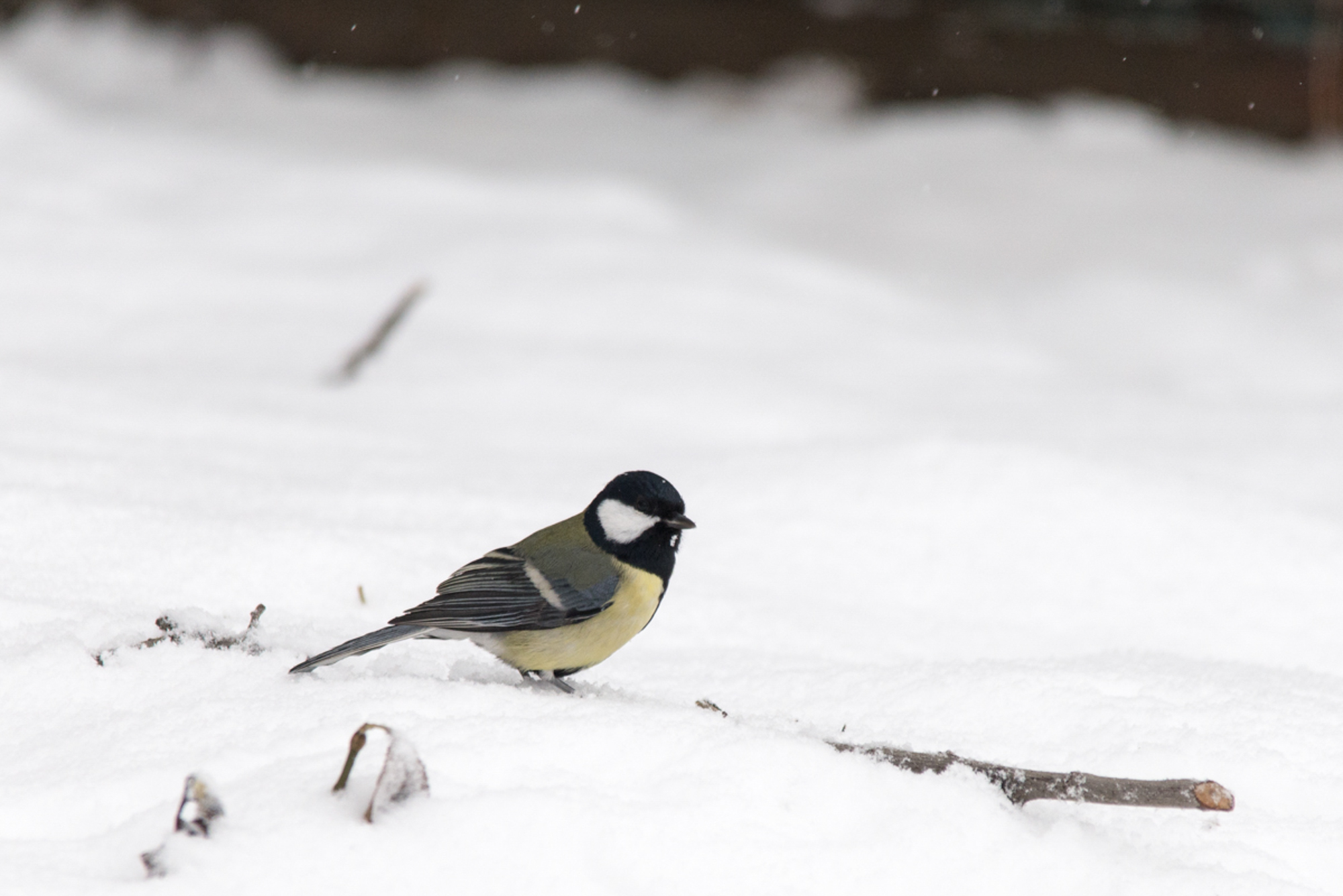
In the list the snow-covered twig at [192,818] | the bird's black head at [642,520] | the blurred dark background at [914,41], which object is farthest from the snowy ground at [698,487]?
the blurred dark background at [914,41]

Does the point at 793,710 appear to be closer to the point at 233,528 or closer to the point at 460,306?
the point at 233,528

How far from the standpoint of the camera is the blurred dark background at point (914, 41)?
7.73 metres

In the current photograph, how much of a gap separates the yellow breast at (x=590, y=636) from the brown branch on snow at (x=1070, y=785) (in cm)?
41

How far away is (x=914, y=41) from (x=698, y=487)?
6045mm

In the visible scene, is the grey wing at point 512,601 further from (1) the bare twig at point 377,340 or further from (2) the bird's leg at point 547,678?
(1) the bare twig at point 377,340

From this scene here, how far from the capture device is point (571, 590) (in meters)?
2.07

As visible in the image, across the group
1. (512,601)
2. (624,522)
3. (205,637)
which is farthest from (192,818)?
(624,522)

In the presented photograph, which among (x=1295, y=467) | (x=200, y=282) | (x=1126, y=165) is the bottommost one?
(x=200, y=282)

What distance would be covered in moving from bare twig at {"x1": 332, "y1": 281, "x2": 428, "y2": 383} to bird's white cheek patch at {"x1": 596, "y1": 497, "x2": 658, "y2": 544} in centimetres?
192

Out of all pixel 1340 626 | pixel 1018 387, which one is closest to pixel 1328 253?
pixel 1018 387

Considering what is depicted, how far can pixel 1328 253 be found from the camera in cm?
609

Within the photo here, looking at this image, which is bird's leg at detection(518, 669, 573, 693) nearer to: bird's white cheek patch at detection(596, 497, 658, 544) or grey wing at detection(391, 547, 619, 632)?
grey wing at detection(391, 547, 619, 632)

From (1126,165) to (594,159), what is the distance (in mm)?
3179

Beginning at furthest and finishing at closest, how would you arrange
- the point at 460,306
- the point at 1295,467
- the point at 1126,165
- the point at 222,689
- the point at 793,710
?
the point at 1126,165
the point at 460,306
the point at 1295,467
the point at 793,710
the point at 222,689
